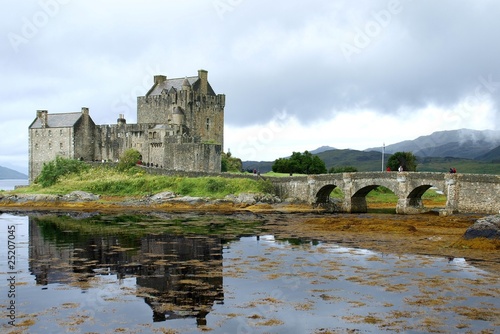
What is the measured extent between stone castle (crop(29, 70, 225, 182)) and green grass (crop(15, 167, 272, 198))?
5.34 meters

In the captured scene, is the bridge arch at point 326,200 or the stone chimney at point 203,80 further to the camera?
the stone chimney at point 203,80

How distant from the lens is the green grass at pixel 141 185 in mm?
63219

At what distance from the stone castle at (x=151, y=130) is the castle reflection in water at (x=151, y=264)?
41.3 m

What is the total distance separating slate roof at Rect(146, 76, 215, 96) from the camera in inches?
3206

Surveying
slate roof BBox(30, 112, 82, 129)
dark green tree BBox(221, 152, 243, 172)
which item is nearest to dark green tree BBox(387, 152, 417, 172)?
dark green tree BBox(221, 152, 243, 172)

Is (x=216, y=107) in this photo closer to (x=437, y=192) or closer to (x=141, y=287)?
(x=437, y=192)

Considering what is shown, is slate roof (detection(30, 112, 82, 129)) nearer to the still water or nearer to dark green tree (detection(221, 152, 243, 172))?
dark green tree (detection(221, 152, 243, 172))

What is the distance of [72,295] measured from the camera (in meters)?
18.6

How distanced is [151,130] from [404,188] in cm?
3814

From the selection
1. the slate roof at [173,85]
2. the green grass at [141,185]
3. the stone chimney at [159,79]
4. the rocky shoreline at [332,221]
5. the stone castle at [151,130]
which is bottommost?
the rocky shoreline at [332,221]

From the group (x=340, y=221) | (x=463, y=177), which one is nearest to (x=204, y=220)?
(x=340, y=221)

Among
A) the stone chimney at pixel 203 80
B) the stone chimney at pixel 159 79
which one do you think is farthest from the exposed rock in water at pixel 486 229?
the stone chimney at pixel 159 79

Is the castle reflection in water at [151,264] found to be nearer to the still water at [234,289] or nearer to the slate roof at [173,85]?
the still water at [234,289]

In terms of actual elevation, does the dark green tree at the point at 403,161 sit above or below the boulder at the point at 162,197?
above
